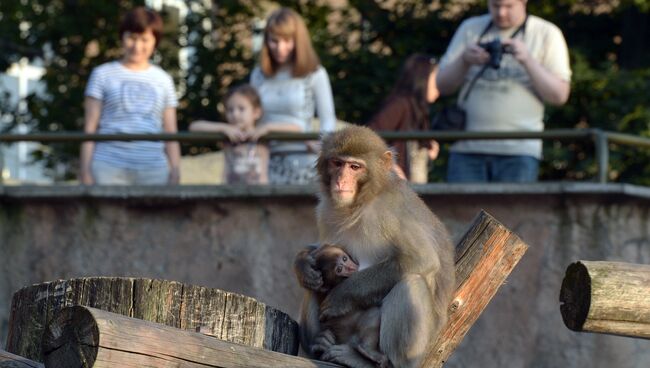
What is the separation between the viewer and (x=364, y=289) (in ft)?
18.0

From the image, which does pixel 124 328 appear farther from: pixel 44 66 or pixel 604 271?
pixel 44 66

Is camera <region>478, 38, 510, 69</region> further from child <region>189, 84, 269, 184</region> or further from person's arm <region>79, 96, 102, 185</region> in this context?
person's arm <region>79, 96, 102, 185</region>

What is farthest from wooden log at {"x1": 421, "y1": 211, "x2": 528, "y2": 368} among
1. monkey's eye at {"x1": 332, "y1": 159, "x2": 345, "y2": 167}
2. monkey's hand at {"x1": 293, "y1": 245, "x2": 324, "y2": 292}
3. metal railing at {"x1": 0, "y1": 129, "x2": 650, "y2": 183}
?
metal railing at {"x1": 0, "y1": 129, "x2": 650, "y2": 183}

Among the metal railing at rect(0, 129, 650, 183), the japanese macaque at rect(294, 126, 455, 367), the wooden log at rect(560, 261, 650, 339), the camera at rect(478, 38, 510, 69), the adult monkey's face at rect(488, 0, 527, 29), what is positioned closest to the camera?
the wooden log at rect(560, 261, 650, 339)

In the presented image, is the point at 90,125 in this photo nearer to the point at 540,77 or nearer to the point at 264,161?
the point at 264,161

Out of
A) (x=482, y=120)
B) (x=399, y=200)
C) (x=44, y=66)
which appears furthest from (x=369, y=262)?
(x=44, y=66)

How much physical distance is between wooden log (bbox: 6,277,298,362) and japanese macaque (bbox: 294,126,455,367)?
46cm

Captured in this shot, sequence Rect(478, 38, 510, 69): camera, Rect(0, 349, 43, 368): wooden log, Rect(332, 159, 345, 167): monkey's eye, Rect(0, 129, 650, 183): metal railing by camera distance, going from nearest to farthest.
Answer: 1. Rect(0, 349, 43, 368): wooden log
2. Rect(332, 159, 345, 167): monkey's eye
3. Rect(0, 129, 650, 183): metal railing
4. Rect(478, 38, 510, 69): camera

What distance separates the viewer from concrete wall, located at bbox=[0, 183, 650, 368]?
8.51 metres

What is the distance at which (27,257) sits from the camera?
8.99m

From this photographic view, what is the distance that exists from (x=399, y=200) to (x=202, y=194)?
3.16m

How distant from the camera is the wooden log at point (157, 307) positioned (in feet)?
15.3

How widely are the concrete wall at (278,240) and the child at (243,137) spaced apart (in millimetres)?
217

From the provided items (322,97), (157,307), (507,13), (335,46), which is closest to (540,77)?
(507,13)
